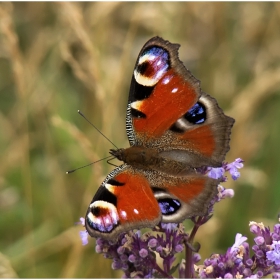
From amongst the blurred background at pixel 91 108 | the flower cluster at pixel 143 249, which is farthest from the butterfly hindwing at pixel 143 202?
the blurred background at pixel 91 108

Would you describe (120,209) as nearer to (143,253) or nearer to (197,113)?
(143,253)

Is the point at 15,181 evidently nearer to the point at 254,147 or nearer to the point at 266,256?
the point at 254,147

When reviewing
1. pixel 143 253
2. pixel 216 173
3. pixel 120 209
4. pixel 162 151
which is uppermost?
pixel 162 151

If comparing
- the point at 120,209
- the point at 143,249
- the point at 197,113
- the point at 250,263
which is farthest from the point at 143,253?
the point at 197,113

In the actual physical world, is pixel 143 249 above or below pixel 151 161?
below

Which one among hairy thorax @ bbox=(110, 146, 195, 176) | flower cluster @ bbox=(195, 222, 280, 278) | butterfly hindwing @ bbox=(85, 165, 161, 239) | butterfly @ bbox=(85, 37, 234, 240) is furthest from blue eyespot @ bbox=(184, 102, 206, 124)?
flower cluster @ bbox=(195, 222, 280, 278)

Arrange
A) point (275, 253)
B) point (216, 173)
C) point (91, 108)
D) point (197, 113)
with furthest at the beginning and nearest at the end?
1. point (91, 108)
2. point (197, 113)
3. point (216, 173)
4. point (275, 253)

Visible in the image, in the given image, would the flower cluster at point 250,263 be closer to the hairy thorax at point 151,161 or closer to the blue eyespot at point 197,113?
the hairy thorax at point 151,161
